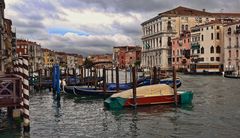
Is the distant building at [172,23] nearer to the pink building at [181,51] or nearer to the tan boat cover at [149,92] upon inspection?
the pink building at [181,51]

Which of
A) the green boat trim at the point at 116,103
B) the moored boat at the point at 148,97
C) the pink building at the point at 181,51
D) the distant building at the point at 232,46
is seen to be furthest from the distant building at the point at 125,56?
the green boat trim at the point at 116,103

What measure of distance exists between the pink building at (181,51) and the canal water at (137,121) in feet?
119

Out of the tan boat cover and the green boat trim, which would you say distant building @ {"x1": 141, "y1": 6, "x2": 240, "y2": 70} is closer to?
the tan boat cover

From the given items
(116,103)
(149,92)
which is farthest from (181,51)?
(116,103)

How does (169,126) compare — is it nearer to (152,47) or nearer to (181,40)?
(181,40)

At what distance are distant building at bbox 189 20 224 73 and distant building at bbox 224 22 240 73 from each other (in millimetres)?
1672

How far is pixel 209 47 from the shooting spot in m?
45.1

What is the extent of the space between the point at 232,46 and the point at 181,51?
36.9ft

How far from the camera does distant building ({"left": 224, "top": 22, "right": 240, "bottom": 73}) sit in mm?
40375

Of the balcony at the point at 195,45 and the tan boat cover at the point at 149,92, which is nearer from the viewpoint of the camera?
the tan boat cover at the point at 149,92

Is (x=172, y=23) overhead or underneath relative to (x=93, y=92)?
overhead

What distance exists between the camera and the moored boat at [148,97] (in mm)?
12688

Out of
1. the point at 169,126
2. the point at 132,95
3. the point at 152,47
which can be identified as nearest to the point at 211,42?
the point at 152,47

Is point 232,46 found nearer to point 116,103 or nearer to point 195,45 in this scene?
point 195,45
